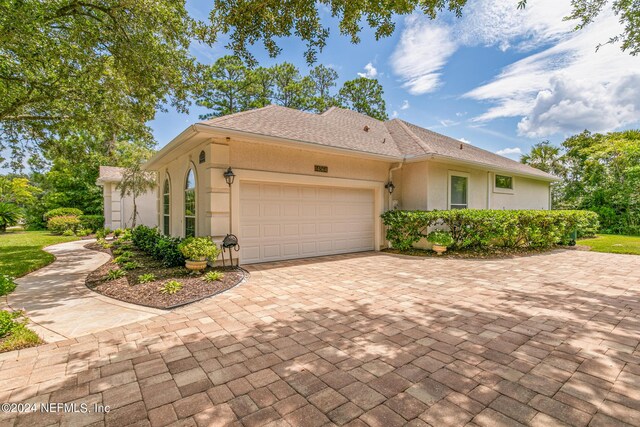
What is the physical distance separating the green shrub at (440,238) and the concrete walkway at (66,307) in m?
7.34

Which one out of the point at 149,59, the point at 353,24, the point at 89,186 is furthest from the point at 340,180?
the point at 89,186

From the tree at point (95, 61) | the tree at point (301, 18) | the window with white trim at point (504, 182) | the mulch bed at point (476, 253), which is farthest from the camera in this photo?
the window with white trim at point (504, 182)

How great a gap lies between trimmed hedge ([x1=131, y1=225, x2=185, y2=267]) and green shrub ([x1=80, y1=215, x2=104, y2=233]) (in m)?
9.42

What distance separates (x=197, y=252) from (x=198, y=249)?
73 millimetres

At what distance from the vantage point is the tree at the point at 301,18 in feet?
13.7

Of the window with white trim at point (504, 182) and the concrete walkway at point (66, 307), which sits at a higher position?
the window with white trim at point (504, 182)

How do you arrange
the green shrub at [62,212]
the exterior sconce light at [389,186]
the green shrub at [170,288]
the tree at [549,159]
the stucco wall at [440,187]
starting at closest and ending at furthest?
the green shrub at [170,288]
the stucco wall at [440,187]
the exterior sconce light at [389,186]
the green shrub at [62,212]
the tree at [549,159]

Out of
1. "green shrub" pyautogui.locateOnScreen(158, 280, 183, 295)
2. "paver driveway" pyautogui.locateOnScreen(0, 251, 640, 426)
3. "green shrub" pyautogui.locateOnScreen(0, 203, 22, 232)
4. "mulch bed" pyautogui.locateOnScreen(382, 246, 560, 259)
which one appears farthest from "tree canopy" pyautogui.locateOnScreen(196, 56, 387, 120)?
"paver driveway" pyautogui.locateOnScreen(0, 251, 640, 426)

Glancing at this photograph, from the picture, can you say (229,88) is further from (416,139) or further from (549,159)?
(549,159)

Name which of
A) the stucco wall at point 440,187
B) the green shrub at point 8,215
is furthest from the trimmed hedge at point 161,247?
the green shrub at point 8,215

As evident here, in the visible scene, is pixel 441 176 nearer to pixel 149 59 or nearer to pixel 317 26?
pixel 317 26

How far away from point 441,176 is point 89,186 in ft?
69.9

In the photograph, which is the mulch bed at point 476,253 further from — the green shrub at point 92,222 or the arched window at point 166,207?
the green shrub at point 92,222

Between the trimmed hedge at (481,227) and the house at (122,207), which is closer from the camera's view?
the trimmed hedge at (481,227)
